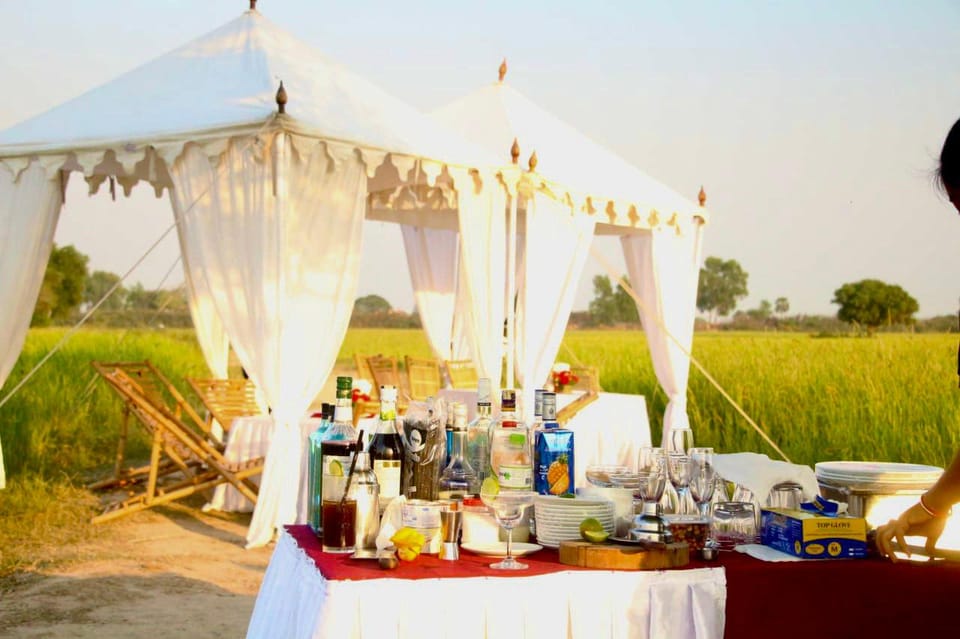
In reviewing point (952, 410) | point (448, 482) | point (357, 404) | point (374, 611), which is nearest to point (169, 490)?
point (357, 404)

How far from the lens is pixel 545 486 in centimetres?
247

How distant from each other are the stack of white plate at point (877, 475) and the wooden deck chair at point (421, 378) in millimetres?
5845

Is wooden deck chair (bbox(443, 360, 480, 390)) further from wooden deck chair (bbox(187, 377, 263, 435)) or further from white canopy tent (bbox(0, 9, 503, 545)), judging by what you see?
white canopy tent (bbox(0, 9, 503, 545))

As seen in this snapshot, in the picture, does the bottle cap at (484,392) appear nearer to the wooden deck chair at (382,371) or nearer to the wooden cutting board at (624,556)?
the wooden cutting board at (624,556)

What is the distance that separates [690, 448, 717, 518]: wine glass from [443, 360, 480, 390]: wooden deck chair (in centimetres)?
586

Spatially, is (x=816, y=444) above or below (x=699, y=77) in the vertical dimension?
below

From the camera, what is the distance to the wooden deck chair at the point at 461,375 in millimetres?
8273

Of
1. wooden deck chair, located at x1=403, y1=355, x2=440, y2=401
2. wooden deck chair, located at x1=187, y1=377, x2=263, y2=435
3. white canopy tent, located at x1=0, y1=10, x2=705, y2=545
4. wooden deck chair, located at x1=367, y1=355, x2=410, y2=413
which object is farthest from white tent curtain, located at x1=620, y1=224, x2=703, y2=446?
wooden deck chair, located at x1=187, y1=377, x2=263, y2=435

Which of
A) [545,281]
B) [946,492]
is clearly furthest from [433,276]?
[946,492]

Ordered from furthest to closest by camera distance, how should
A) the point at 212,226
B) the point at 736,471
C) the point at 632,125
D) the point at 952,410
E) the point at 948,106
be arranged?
1. the point at 948,106
2. the point at 632,125
3. the point at 952,410
4. the point at 212,226
5. the point at 736,471

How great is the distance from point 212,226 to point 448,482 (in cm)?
360

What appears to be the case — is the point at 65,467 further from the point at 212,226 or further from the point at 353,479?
the point at 353,479

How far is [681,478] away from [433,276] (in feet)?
24.3

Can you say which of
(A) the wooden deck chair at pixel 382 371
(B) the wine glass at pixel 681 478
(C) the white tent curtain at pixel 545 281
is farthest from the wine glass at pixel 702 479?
(A) the wooden deck chair at pixel 382 371
